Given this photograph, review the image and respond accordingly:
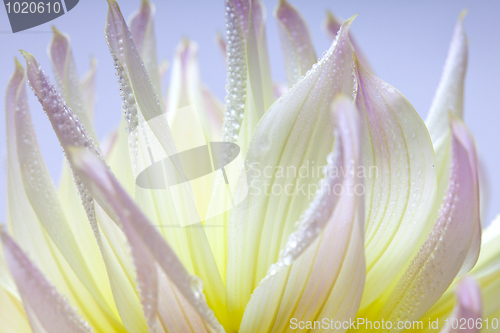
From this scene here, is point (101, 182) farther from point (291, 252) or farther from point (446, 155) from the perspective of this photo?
point (446, 155)

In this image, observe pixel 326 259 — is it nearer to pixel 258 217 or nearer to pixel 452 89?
pixel 258 217

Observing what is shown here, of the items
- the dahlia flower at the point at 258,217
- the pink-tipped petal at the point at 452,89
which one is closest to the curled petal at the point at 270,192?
the dahlia flower at the point at 258,217

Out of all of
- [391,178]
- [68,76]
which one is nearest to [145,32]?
[68,76]

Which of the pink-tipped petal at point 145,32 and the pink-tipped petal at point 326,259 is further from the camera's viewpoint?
the pink-tipped petal at point 145,32

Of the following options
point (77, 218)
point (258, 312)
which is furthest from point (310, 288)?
point (77, 218)

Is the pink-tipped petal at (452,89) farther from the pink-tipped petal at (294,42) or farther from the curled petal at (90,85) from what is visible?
the curled petal at (90,85)

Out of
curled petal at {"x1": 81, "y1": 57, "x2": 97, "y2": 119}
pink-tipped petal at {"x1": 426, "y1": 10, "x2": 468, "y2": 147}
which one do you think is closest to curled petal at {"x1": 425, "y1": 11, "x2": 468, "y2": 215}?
pink-tipped petal at {"x1": 426, "y1": 10, "x2": 468, "y2": 147}
